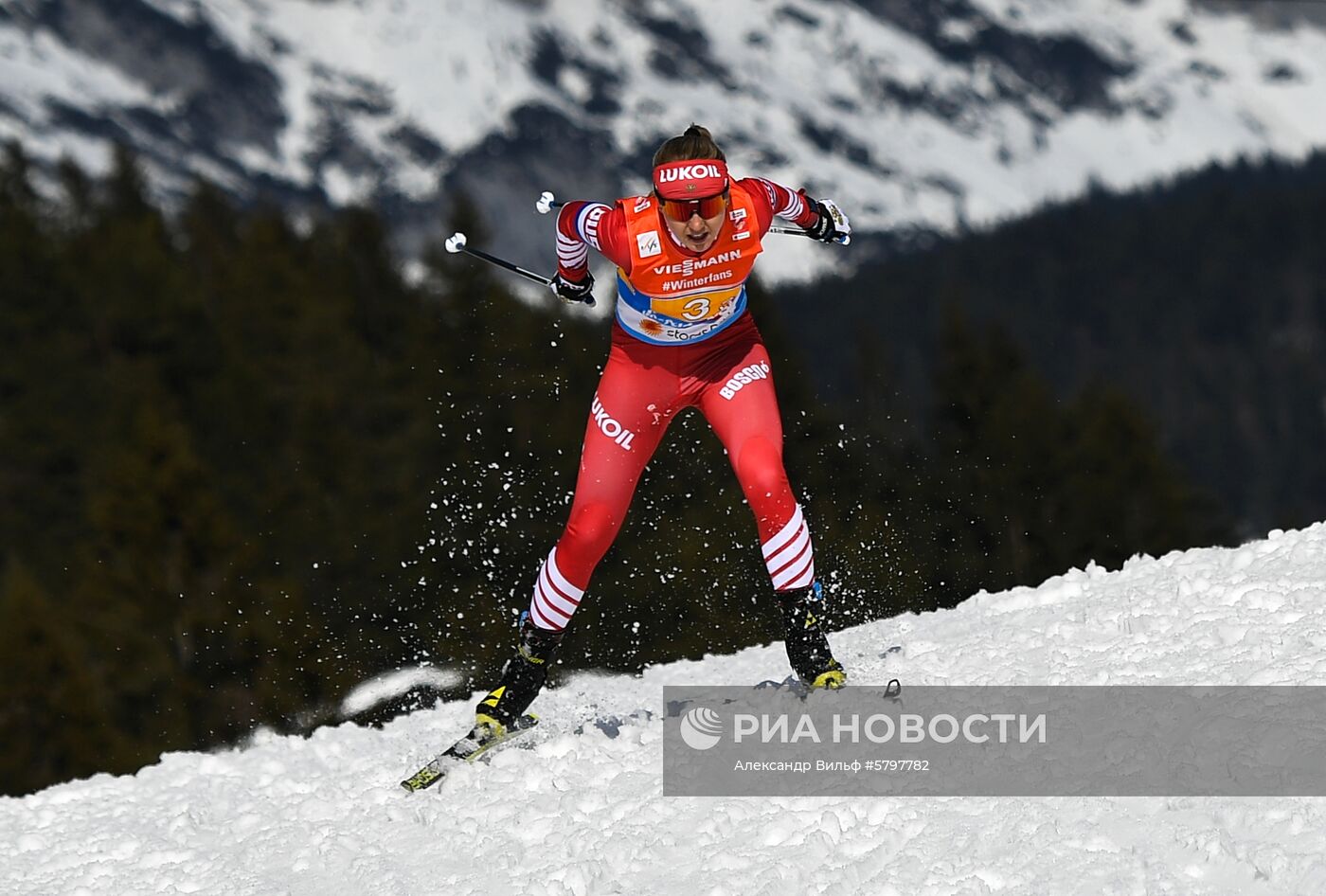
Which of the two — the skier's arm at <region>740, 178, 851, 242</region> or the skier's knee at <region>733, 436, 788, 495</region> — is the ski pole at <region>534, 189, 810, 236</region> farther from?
the skier's knee at <region>733, 436, 788, 495</region>

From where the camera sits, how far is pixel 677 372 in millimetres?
7312

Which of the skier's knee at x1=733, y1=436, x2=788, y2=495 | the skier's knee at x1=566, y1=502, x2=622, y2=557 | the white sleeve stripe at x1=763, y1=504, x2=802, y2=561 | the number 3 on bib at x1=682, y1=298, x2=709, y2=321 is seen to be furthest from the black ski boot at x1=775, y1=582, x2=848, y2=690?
the number 3 on bib at x1=682, y1=298, x2=709, y2=321

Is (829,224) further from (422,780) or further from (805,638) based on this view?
(422,780)

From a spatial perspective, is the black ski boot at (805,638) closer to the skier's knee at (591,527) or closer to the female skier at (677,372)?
the female skier at (677,372)

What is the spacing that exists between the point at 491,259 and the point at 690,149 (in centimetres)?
175

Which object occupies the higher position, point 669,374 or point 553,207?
point 553,207

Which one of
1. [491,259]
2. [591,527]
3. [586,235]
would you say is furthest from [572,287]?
[591,527]

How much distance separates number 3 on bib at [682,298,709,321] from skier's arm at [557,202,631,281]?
0.36m

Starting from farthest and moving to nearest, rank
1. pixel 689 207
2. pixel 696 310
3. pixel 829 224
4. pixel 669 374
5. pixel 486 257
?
pixel 486 257 < pixel 829 224 < pixel 669 374 < pixel 696 310 < pixel 689 207

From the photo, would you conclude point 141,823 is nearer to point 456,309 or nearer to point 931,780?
point 931,780

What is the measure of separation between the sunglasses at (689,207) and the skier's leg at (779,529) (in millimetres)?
950

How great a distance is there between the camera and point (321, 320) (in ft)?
141

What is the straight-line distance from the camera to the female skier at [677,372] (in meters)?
6.84

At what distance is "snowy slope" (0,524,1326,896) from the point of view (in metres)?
4.69
